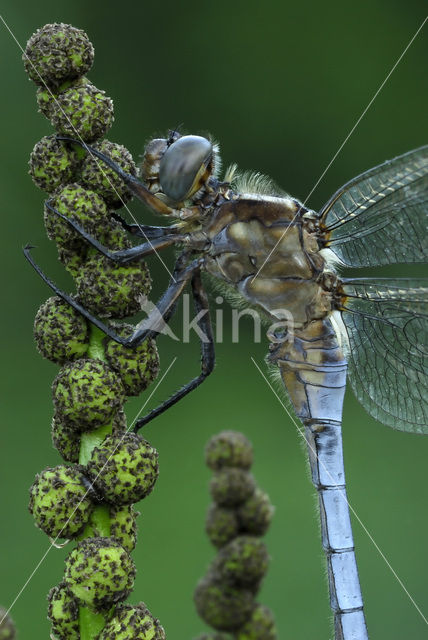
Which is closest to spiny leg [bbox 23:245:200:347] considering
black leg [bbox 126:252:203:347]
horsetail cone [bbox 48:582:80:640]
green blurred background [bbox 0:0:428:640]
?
black leg [bbox 126:252:203:347]

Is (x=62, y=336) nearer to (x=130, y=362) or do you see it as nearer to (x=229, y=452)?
(x=130, y=362)

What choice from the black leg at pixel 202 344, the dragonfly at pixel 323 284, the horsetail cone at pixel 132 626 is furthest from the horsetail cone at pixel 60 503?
the black leg at pixel 202 344

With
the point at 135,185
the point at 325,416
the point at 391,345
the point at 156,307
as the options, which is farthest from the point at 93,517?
the point at 391,345

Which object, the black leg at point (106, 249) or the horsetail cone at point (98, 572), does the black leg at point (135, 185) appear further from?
the horsetail cone at point (98, 572)

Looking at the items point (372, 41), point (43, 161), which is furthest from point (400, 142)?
point (43, 161)

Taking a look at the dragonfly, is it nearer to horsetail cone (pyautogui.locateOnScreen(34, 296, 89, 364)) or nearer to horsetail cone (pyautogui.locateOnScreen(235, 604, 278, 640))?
horsetail cone (pyautogui.locateOnScreen(34, 296, 89, 364))

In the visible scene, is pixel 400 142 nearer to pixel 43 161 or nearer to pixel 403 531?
pixel 403 531

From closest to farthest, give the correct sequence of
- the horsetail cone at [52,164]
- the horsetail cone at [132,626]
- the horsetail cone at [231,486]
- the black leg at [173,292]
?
the horsetail cone at [132,626], the horsetail cone at [231,486], the horsetail cone at [52,164], the black leg at [173,292]
